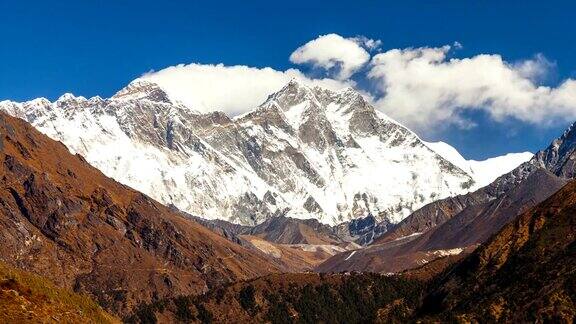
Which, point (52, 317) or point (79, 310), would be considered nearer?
point (52, 317)

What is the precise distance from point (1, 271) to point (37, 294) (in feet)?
26.6

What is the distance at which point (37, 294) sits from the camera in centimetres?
A: 17500

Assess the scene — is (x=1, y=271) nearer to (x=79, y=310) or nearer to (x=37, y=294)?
(x=37, y=294)

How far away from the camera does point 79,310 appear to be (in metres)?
189

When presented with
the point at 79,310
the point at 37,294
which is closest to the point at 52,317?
the point at 37,294

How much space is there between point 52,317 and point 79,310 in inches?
782

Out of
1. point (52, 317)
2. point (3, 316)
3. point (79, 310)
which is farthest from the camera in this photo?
point (79, 310)

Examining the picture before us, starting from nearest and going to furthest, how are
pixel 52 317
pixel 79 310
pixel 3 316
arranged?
pixel 3 316 → pixel 52 317 → pixel 79 310

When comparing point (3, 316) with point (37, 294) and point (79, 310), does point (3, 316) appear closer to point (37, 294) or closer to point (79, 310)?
point (37, 294)

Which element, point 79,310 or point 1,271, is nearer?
point 1,271

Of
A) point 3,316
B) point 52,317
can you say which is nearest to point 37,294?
point 52,317

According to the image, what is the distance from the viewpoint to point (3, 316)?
514 ft

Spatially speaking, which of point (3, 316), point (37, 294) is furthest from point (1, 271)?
point (3, 316)

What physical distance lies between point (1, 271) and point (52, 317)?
1433 cm
